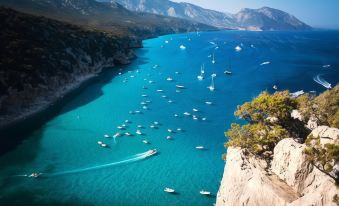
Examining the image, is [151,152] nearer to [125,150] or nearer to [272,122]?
[125,150]

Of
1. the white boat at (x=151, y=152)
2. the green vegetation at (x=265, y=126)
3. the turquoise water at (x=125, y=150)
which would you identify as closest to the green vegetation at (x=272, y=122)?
the green vegetation at (x=265, y=126)

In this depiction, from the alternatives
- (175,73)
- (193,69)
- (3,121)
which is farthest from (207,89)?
(3,121)

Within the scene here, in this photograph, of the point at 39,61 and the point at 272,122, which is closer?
the point at 272,122

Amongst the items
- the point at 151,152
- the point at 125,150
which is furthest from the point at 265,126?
the point at 125,150

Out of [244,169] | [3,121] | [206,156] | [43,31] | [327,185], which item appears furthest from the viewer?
[43,31]

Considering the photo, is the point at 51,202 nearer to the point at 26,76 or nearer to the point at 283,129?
the point at 283,129

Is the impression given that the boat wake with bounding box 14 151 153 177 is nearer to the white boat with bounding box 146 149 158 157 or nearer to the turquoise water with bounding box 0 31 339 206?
the white boat with bounding box 146 149 158 157
